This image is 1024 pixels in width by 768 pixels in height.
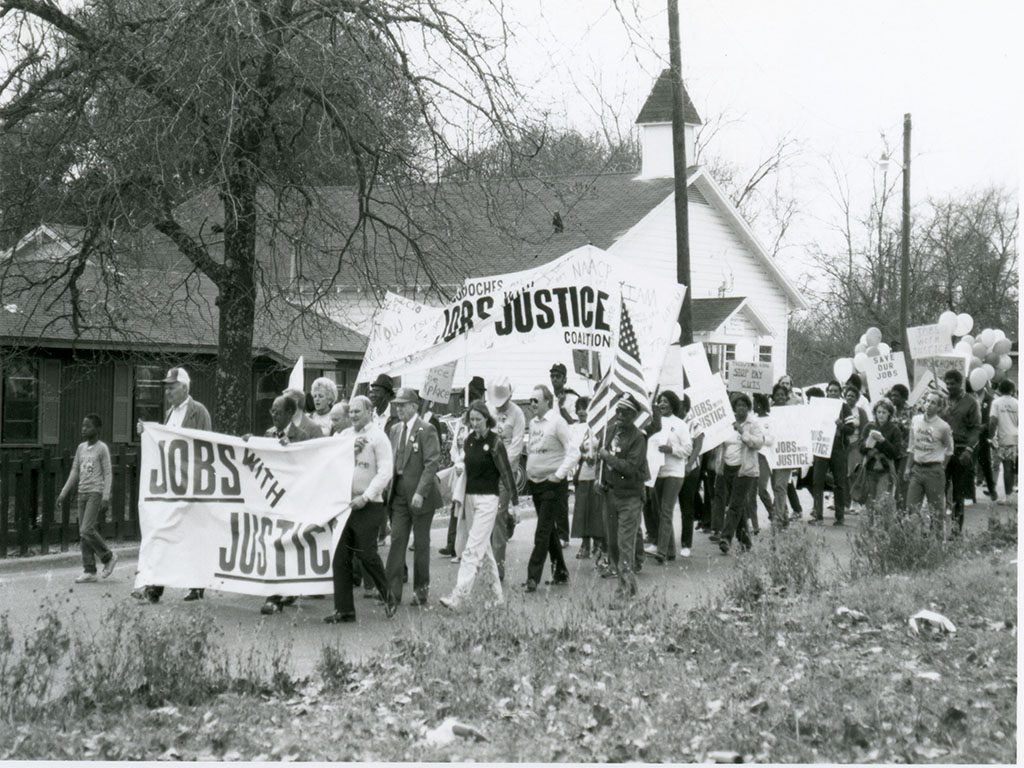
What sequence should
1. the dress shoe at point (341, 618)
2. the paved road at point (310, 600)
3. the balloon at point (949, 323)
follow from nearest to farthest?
the paved road at point (310, 600)
the dress shoe at point (341, 618)
the balloon at point (949, 323)

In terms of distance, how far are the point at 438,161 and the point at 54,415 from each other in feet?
46.0

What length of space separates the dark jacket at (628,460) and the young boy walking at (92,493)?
5.12 metres

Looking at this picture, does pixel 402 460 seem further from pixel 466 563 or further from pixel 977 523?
pixel 977 523

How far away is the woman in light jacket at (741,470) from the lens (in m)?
14.6

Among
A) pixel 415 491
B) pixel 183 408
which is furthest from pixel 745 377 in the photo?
pixel 183 408

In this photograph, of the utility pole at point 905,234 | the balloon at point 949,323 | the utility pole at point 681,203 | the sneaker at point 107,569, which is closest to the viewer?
the sneaker at point 107,569

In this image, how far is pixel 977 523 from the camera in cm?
1747

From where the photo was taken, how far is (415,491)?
1131cm

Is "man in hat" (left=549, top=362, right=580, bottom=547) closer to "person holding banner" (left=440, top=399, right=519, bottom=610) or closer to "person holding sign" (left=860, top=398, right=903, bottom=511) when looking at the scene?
"person holding banner" (left=440, top=399, right=519, bottom=610)

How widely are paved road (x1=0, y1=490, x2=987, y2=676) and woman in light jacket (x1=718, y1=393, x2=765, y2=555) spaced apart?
36cm

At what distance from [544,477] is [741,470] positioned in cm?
301

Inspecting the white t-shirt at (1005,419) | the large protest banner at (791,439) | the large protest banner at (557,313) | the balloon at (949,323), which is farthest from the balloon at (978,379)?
the large protest banner at (557,313)

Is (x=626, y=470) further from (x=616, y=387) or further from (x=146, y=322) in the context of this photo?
(x=146, y=322)

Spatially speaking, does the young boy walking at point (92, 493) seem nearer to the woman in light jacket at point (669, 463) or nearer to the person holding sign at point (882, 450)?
the woman in light jacket at point (669, 463)
